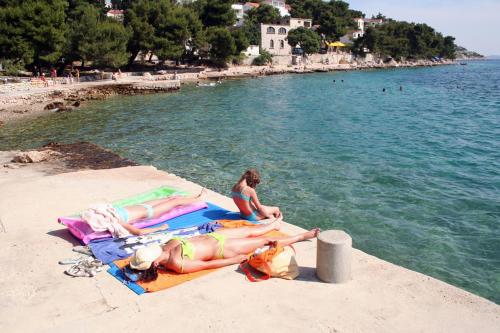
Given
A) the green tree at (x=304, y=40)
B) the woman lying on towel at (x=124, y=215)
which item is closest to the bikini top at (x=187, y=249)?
the woman lying on towel at (x=124, y=215)

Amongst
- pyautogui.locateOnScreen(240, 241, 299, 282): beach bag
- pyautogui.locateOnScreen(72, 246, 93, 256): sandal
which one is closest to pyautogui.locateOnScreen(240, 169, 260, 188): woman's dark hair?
pyautogui.locateOnScreen(240, 241, 299, 282): beach bag

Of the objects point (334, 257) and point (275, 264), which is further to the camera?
point (275, 264)

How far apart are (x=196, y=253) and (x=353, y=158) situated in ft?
41.0

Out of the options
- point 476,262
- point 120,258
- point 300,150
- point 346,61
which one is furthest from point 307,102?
point 346,61

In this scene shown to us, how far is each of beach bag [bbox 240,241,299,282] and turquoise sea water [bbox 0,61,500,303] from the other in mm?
3593

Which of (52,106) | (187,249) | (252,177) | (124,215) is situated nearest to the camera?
(187,249)

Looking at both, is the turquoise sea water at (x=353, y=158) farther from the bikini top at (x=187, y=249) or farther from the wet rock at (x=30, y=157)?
the bikini top at (x=187, y=249)

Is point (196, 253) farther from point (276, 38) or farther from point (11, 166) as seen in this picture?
point (276, 38)

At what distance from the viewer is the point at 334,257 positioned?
6.12 meters

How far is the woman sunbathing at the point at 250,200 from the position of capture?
332 inches

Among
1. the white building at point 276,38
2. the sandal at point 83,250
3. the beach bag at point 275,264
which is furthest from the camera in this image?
the white building at point 276,38

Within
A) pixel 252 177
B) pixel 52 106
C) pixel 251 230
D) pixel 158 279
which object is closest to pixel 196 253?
pixel 158 279

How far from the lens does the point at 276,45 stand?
94125mm

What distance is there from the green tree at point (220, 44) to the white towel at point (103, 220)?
61141 millimetres
